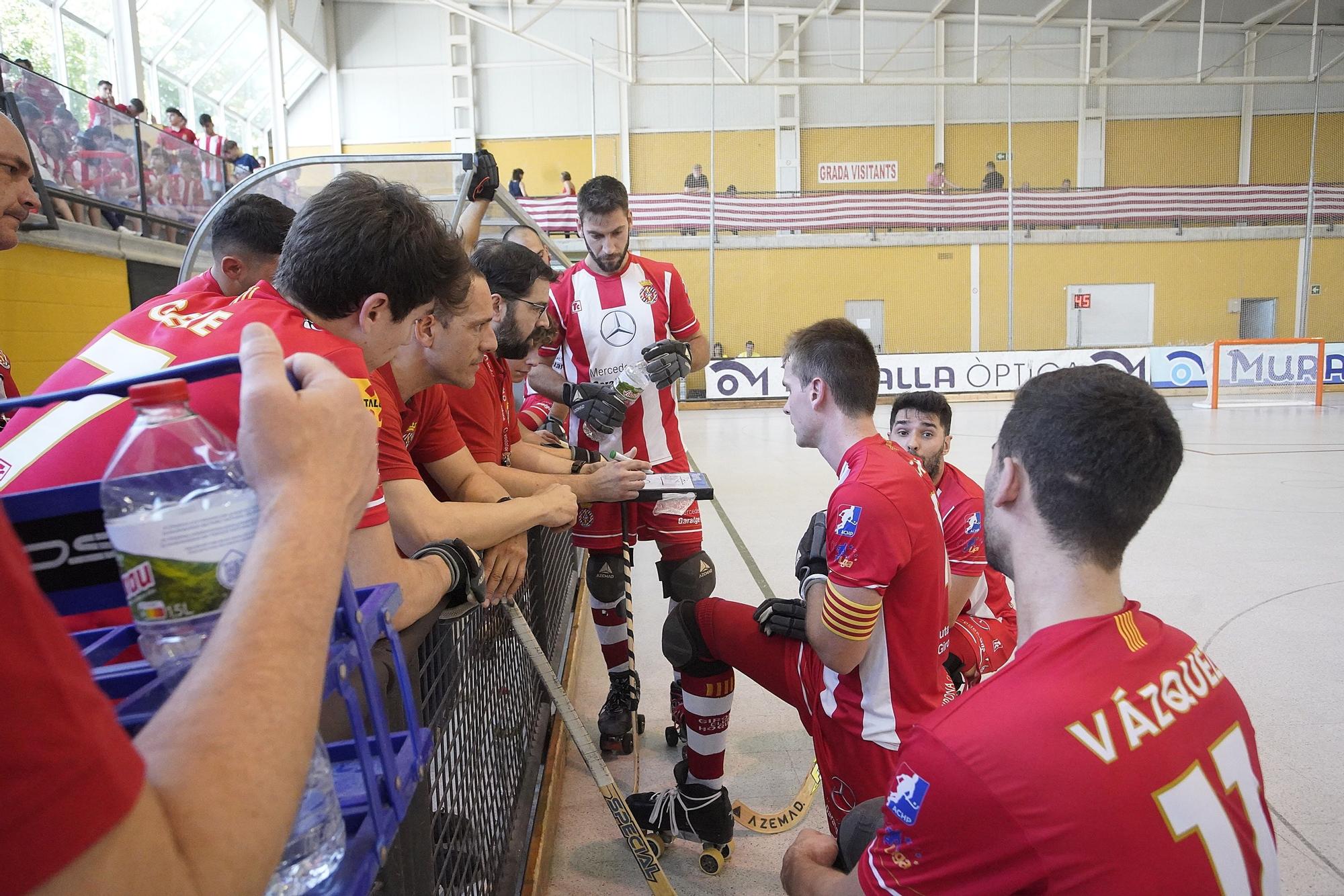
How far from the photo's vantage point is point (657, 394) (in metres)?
3.67

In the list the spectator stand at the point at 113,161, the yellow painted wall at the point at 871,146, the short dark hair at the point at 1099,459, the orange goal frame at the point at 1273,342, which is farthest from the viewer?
the yellow painted wall at the point at 871,146

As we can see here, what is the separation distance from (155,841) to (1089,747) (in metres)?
0.94

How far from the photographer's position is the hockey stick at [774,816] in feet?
7.99

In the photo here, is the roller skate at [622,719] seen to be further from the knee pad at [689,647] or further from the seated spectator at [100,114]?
the seated spectator at [100,114]

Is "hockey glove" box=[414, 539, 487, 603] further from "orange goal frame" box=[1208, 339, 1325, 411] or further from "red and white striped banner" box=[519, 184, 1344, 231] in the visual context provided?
"red and white striped banner" box=[519, 184, 1344, 231]

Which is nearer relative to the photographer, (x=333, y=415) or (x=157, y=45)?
(x=333, y=415)

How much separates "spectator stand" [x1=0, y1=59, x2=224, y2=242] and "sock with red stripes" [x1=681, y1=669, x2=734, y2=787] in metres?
5.77

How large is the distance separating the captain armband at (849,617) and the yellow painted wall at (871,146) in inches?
842

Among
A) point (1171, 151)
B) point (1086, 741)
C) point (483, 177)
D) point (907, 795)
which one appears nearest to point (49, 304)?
point (483, 177)

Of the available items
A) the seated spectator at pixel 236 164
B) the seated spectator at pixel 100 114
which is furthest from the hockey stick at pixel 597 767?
the seated spectator at pixel 236 164

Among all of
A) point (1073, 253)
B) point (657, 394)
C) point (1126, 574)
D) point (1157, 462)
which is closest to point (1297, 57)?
point (1073, 253)

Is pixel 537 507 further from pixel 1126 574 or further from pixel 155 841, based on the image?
pixel 1126 574

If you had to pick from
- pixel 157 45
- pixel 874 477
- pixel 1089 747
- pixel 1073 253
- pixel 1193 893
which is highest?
pixel 157 45

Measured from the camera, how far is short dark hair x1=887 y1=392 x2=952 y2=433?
3.27 metres
